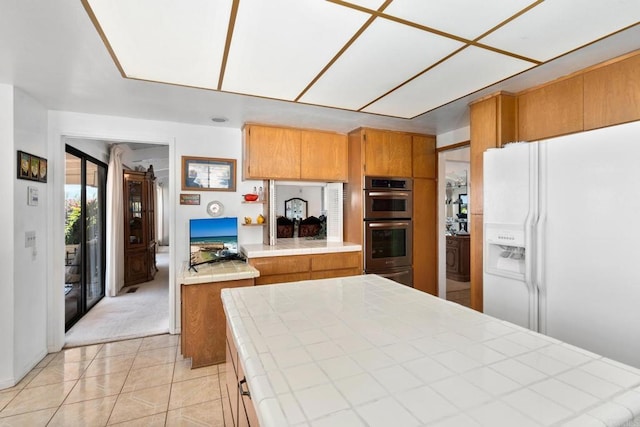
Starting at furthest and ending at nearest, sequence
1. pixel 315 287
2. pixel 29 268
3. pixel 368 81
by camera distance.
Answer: pixel 29 268 → pixel 368 81 → pixel 315 287

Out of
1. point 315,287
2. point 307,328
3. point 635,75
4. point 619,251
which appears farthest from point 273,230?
point 635,75

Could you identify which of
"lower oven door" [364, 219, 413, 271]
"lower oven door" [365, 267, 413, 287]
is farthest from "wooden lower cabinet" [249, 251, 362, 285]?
"lower oven door" [365, 267, 413, 287]

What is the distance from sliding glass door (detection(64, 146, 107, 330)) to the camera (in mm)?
3631

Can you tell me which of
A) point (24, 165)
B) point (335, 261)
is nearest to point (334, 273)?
point (335, 261)

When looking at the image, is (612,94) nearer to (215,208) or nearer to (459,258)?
(215,208)

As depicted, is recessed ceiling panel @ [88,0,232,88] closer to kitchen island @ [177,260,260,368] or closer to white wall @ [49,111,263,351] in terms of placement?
A: white wall @ [49,111,263,351]

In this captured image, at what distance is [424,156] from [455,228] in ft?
10.6

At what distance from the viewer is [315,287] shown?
5.65 feet

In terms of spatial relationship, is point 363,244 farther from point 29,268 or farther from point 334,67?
point 29,268

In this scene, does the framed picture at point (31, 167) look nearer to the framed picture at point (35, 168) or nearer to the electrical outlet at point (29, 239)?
the framed picture at point (35, 168)

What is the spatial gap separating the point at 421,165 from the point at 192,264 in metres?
2.87

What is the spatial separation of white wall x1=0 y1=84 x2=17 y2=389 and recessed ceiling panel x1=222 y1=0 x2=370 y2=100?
1.73 meters

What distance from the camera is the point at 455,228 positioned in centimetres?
651

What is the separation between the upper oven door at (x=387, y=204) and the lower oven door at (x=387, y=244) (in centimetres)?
8
